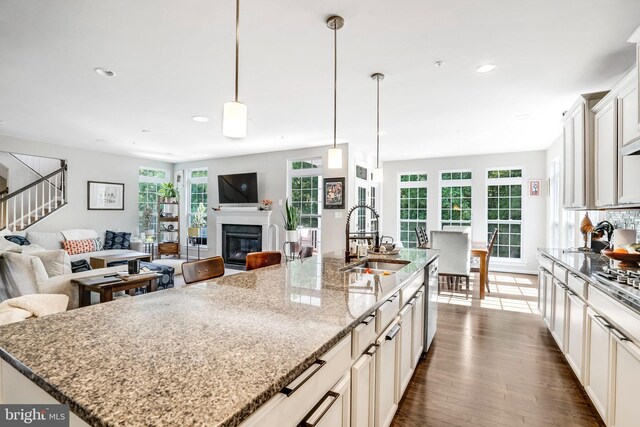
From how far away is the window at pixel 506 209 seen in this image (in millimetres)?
6633

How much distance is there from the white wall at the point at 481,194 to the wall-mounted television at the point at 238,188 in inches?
127

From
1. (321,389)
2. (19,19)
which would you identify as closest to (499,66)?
(321,389)

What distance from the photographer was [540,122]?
174 inches

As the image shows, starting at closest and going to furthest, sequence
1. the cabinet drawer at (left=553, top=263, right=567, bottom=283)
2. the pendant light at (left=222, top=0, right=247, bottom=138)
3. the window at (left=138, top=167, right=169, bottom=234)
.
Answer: the pendant light at (left=222, top=0, right=247, bottom=138)
the cabinet drawer at (left=553, top=263, right=567, bottom=283)
the window at (left=138, top=167, right=169, bottom=234)

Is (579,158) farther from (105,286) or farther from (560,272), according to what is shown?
(105,286)

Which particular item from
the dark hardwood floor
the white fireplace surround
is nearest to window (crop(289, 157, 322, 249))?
the white fireplace surround

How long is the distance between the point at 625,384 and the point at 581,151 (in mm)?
2171

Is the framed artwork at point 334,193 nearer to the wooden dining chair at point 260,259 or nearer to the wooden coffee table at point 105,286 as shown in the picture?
the wooden dining chair at point 260,259

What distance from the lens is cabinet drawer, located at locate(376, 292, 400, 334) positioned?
1499mm

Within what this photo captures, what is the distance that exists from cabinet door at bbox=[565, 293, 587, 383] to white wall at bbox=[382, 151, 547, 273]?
454 cm

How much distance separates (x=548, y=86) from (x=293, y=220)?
14.5 feet

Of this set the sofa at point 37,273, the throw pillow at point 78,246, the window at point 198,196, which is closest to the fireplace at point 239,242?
the window at point 198,196

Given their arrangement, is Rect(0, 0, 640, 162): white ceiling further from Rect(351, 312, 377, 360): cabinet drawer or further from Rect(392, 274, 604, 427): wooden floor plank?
Rect(392, 274, 604, 427): wooden floor plank

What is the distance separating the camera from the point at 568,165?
10.9ft
